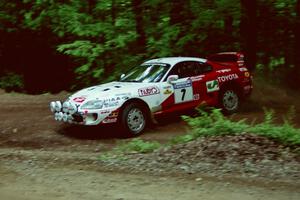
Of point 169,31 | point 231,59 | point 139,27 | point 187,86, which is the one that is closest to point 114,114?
point 187,86

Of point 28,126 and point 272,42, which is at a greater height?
point 272,42

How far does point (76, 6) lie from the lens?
1639cm

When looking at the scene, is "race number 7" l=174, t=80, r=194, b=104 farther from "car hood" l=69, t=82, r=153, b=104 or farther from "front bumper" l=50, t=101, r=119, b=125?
"front bumper" l=50, t=101, r=119, b=125

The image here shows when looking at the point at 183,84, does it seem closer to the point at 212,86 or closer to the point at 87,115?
the point at 212,86

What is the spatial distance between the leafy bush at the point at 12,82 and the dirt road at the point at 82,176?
27.8 feet

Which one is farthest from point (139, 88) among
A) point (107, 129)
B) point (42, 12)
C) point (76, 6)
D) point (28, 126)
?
point (42, 12)

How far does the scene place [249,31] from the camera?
1648cm

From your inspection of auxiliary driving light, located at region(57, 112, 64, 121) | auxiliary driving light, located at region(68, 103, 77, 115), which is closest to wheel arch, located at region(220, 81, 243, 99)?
auxiliary driving light, located at region(68, 103, 77, 115)

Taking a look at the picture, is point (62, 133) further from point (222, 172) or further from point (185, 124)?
point (222, 172)

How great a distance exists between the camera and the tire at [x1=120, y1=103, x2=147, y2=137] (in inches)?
417

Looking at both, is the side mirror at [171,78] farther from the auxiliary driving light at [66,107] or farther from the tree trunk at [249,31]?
the tree trunk at [249,31]

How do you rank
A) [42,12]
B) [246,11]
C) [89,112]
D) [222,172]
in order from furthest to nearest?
1. [42,12]
2. [246,11]
3. [89,112]
4. [222,172]

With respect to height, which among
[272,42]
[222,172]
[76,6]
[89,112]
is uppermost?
[76,6]

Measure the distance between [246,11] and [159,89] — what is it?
20.7 feet
